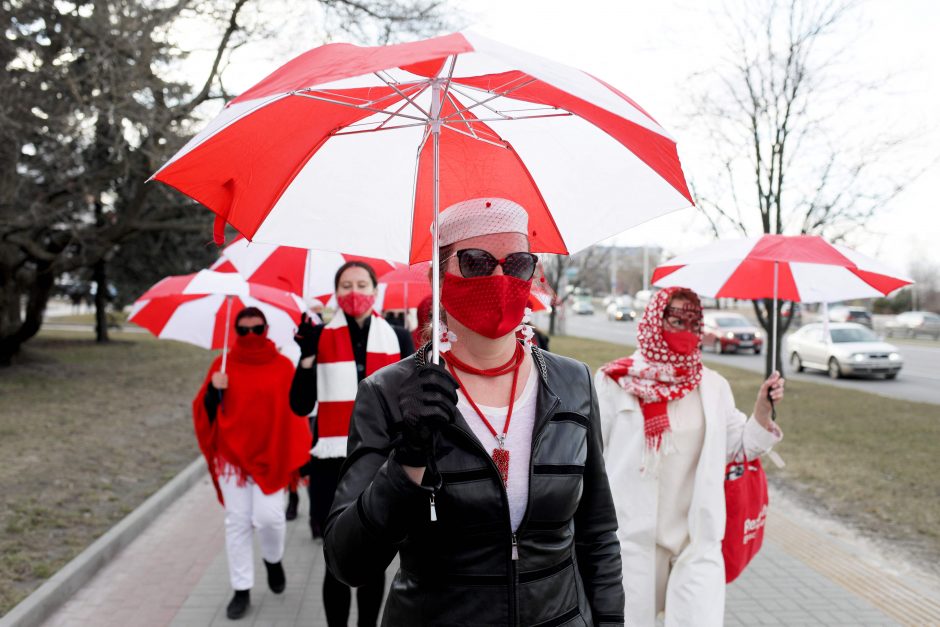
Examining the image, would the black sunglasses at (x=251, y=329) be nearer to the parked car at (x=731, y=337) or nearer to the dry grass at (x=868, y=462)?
the dry grass at (x=868, y=462)

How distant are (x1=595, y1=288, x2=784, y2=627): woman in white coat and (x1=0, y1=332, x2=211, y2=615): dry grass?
3.81m

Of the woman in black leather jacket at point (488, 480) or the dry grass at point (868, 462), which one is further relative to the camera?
the dry grass at point (868, 462)

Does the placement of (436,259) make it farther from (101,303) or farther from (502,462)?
(101,303)

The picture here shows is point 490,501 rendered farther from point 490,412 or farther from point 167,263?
point 167,263

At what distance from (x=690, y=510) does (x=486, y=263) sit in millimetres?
2114

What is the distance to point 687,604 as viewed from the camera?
3.36 m

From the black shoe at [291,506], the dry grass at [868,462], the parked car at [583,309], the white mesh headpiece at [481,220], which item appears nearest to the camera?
the white mesh headpiece at [481,220]

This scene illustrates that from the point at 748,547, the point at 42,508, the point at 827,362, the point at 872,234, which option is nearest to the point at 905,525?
the point at 748,547

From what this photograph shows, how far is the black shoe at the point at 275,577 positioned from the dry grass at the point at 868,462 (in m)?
4.94

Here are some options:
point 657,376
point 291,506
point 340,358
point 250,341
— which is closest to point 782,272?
point 657,376

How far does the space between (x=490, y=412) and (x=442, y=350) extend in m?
0.21

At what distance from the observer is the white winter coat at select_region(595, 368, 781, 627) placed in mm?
3389

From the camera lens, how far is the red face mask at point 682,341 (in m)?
3.70

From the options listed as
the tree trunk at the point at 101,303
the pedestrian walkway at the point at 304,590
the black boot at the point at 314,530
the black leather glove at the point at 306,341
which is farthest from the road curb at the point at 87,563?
the tree trunk at the point at 101,303
